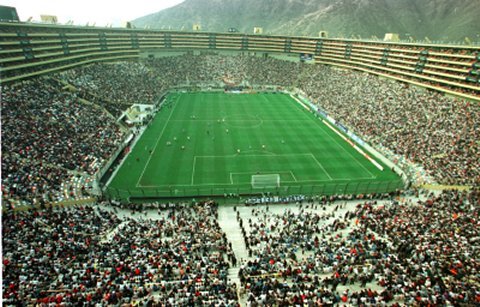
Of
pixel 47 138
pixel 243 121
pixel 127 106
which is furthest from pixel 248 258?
pixel 127 106

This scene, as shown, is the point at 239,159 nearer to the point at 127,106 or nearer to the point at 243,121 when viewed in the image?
the point at 243,121

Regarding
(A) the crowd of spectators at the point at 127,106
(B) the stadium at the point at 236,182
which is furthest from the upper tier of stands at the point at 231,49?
(A) the crowd of spectators at the point at 127,106

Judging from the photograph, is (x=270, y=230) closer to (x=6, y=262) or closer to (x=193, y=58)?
(x=6, y=262)

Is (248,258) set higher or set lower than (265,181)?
higher

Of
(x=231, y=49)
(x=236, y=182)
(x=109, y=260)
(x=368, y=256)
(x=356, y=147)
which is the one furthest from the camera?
(x=231, y=49)

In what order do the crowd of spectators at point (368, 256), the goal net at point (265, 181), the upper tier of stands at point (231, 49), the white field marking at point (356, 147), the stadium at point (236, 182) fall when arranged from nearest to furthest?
the crowd of spectators at point (368, 256), the stadium at point (236, 182), the goal net at point (265, 181), the white field marking at point (356, 147), the upper tier of stands at point (231, 49)

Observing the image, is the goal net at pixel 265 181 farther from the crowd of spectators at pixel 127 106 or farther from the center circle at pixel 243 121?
the center circle at pixel 243 121
